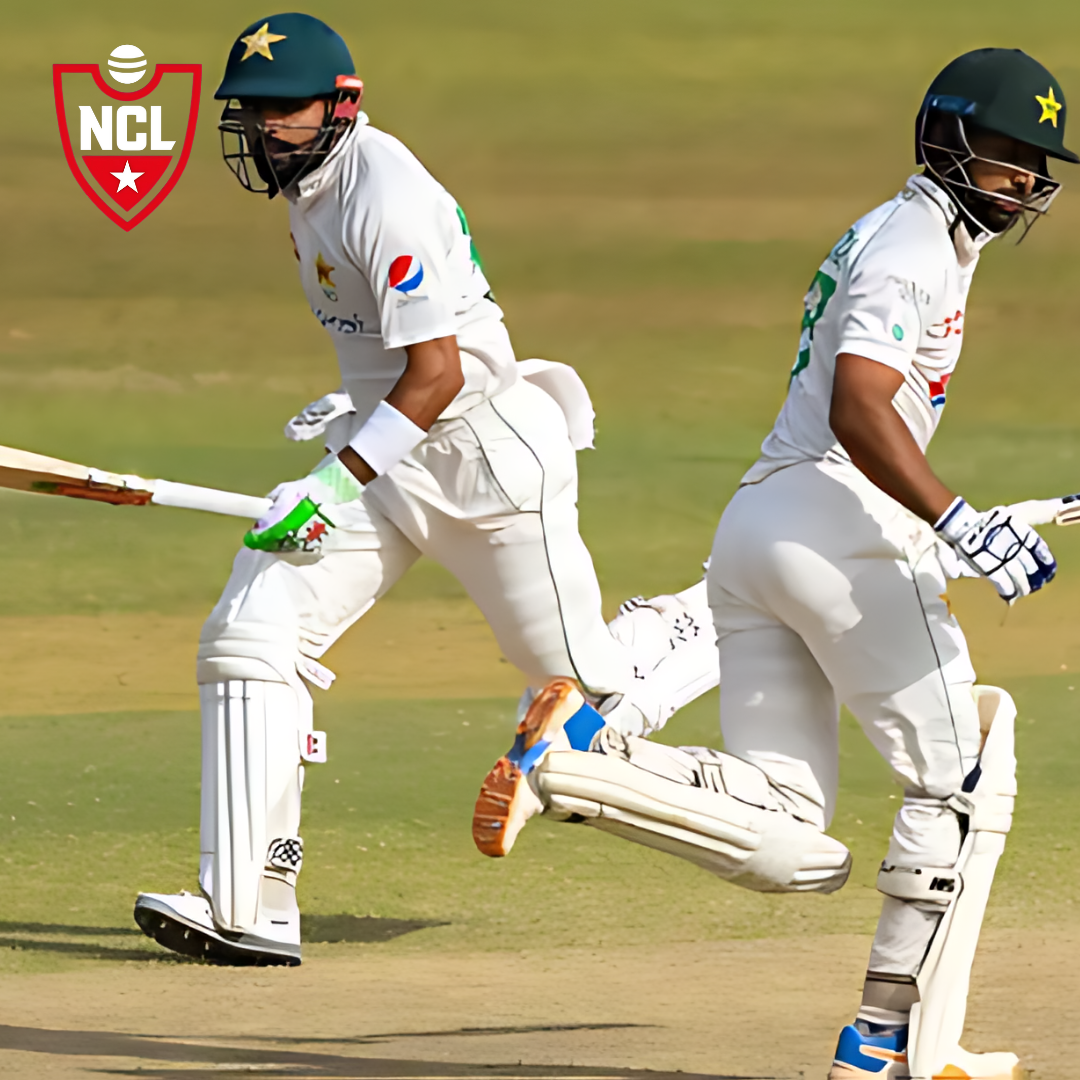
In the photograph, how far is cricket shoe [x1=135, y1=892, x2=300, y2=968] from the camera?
197 inches

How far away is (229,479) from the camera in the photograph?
11.5m

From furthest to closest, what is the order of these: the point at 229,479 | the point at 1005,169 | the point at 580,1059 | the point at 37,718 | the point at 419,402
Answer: the point at 229,479 → the point at 37,718 → the point at 419,402 → the point at 580,1059 → the point at 1005,169

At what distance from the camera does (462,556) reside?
16.7ft

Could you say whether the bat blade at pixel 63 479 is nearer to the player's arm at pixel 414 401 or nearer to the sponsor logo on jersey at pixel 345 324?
the sponsor logo on jersey at pixel 345 324

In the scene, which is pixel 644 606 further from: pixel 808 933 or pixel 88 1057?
pixel 88 1057

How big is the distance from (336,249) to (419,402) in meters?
0.44

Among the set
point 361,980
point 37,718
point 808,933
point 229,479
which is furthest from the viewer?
point 229,479

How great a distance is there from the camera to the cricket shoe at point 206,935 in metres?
5.01

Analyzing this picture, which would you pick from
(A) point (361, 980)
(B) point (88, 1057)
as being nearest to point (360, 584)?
(A) point (361, 980)

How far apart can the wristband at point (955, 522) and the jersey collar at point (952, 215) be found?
0.49 meters

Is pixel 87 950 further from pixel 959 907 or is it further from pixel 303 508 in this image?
pixel 959 907

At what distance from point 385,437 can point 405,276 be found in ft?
1.17

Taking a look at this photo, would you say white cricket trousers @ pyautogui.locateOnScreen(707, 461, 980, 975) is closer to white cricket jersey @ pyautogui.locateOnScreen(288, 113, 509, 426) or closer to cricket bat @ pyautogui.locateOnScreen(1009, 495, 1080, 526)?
cricket bat @ pyautogui.locateOnScreen(1009, 495, 1080, 526)

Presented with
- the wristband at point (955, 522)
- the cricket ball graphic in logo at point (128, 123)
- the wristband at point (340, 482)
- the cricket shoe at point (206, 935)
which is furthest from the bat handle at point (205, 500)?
the cricket ball graphic in logo at point (128, 123)
